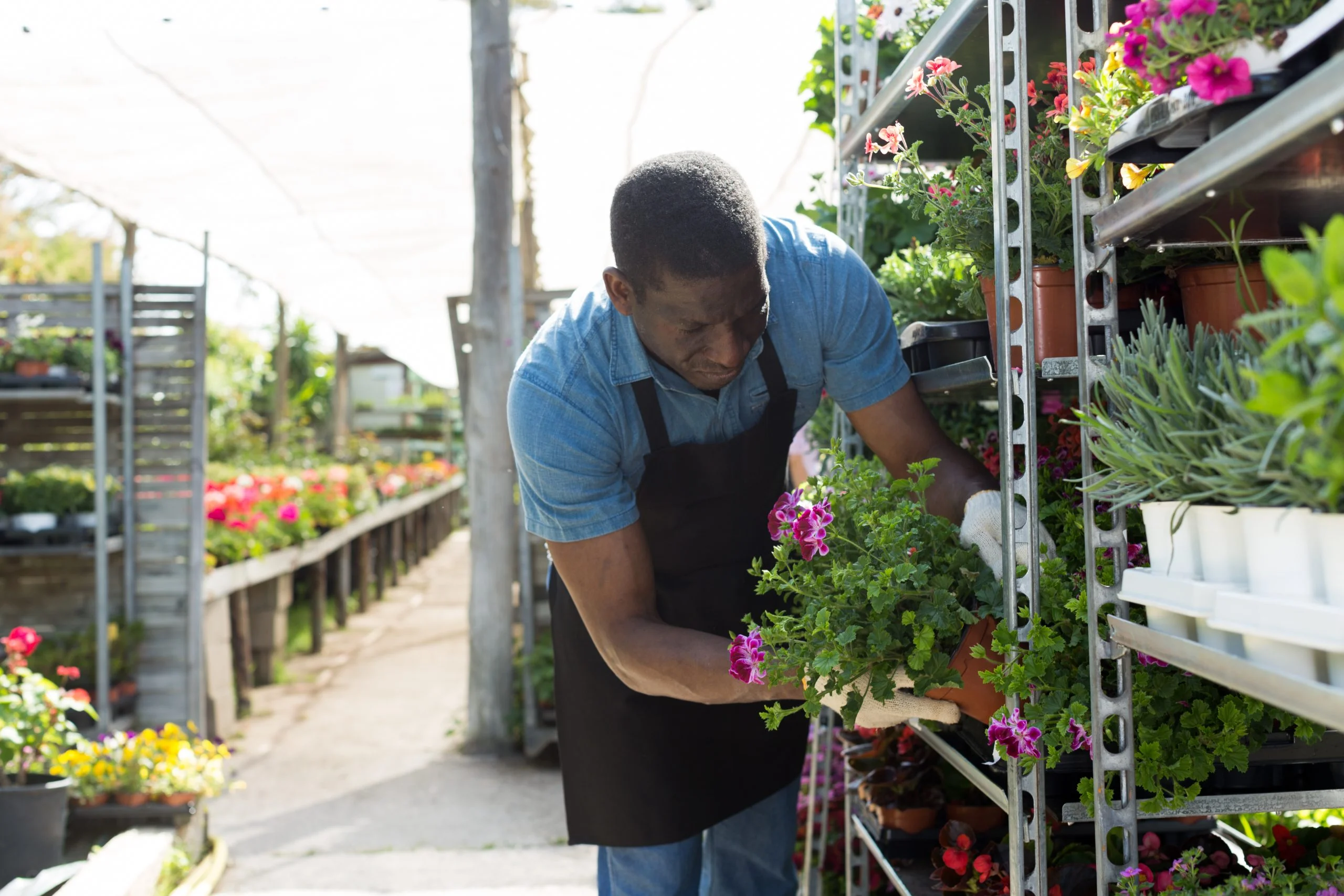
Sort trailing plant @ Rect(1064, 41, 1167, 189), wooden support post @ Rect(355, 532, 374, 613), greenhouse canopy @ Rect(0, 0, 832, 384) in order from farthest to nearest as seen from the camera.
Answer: wooden support post @ Rect(355, 532, 374, 613), greenhouse canopy @ Rect(0, 0, 832, 384), trailing plant @ Rect(1064, 41, 1167, 189)

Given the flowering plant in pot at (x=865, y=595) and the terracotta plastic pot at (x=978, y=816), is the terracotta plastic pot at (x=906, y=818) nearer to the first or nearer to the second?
the terracotta plastic pot at (x=978, y=816)

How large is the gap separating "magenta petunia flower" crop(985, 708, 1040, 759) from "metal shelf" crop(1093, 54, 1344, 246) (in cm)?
60

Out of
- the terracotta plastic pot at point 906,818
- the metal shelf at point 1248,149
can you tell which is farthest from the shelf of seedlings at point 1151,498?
the terracotta plastic pot at point 906,818

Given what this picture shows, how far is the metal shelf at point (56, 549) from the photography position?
14.2 ft

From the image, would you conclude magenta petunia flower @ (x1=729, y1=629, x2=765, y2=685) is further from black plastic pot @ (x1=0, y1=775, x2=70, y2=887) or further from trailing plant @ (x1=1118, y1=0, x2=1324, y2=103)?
black plastic pot @ (x1=0, y1=775, x2=70, y2=887)

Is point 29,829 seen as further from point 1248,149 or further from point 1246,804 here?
point 1248,149

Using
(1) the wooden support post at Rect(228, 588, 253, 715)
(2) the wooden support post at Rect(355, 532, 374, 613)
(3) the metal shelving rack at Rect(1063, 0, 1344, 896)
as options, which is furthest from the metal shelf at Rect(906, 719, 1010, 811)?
(2) the wooden support post at Rect(355, 532, 374, 613)

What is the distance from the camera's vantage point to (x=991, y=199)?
5.05 feet

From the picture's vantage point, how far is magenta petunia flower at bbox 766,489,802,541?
60.7 inches

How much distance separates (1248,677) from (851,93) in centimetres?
183

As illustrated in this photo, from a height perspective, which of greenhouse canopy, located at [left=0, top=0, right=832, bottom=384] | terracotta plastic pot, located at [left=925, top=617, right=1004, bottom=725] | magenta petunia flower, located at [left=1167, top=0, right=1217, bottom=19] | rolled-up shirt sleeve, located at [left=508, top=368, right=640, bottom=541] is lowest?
terracotta plastic pot, located at [left=925, top=617, right=1004, bottom=725]

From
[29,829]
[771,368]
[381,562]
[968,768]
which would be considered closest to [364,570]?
[381,562]

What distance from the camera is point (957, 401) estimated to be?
7.48 ft

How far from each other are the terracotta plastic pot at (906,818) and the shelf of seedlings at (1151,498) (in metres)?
0.21
